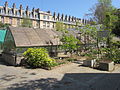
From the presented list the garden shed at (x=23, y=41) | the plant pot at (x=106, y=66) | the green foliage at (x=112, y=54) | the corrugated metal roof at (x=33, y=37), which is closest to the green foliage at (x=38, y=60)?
the garden shed at (x=23, y=41)

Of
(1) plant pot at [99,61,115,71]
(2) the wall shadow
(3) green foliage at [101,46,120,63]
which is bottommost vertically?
(2) the wall shadow

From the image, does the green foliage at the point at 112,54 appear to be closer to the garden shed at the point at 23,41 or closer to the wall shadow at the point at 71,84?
the wall shadow at the point at 71,84

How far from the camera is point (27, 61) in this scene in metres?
8.88

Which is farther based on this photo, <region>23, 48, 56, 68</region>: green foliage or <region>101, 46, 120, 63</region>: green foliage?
<region>101, 46, 120, 63</region>: green foliage

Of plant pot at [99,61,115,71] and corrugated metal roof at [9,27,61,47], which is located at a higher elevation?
corrugated metal roof at [9,27,61,47]

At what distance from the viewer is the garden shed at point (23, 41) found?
9469 millimetres

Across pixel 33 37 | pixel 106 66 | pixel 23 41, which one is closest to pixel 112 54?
pixel 106 66

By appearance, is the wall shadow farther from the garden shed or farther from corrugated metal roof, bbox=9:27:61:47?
corrugated metal roof, bbox=9:27:61:47

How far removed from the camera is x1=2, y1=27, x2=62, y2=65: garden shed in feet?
31.1

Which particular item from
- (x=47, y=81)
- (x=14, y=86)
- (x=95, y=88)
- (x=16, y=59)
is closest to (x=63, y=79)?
(x=47, y=81)

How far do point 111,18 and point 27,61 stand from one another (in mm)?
9762

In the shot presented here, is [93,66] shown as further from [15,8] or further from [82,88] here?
[15,8]

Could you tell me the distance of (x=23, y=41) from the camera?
999 centimetres

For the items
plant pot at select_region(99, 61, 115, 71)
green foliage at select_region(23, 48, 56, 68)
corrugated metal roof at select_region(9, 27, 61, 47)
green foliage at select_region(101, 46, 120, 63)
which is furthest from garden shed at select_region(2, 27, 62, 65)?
plant pot at select_region(99, 61, 115, 71)
